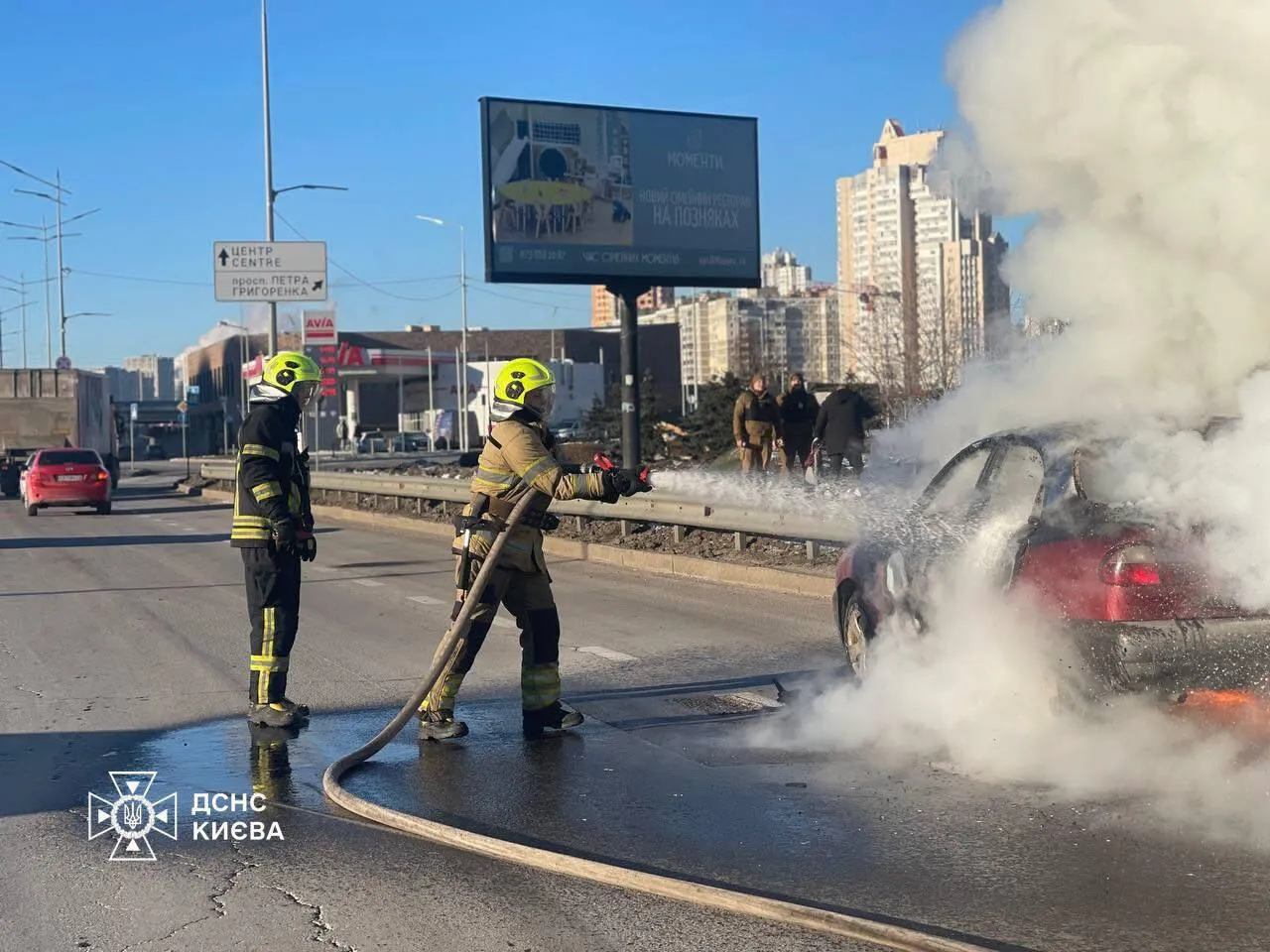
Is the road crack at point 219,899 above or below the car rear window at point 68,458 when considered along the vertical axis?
below

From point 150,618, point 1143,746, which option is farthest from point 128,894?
point 150,618

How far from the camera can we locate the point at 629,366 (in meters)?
24.5

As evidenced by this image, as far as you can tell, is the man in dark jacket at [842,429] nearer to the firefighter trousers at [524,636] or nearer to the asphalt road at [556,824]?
the asphalt road at [556,824]

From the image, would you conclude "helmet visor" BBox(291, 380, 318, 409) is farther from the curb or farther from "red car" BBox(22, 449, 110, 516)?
"red car" BBox(22, 449, 110, 516)

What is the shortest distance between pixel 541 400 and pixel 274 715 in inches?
82.2

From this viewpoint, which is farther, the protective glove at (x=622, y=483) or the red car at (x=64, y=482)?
the red car at (x=64, y=482)

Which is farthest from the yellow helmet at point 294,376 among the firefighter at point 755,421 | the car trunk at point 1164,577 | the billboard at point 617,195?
the billboard at point 617,195

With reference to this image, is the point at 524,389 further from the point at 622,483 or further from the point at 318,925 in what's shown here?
the point at 318,925

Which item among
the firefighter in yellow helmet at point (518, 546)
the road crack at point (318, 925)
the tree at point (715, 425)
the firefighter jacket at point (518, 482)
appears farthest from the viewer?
the tree at point (715, 425)

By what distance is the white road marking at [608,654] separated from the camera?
9.54 m

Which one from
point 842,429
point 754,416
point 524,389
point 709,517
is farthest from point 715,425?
point 524,389

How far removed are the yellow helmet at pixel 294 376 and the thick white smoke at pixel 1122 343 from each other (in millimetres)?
2961

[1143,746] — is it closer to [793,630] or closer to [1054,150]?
[1054,150]

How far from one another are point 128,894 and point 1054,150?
5.70 m
